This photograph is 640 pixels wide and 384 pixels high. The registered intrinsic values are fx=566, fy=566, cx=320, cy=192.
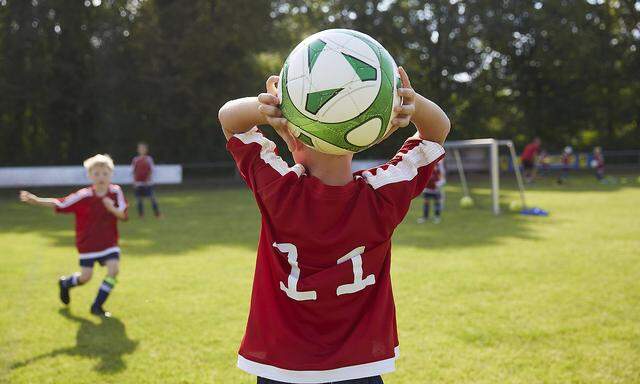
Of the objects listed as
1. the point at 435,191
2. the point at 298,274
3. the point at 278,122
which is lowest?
the point at 435,191

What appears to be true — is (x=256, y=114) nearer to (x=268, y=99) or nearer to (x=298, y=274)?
(x=268, y=99)

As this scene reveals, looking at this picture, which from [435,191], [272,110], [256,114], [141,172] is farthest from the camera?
[141,172]

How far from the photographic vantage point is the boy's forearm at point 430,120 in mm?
2328

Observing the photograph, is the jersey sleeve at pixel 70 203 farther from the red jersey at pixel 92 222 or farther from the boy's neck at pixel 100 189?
the boy's neck at pixel 100 189

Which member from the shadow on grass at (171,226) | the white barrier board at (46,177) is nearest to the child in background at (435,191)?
the shadow on grass at (171,226)

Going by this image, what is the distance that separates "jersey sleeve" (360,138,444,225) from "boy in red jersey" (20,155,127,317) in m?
5.19

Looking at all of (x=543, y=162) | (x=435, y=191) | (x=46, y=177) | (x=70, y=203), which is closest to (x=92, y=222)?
(x=70, y=203)

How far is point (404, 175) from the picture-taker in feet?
7.57

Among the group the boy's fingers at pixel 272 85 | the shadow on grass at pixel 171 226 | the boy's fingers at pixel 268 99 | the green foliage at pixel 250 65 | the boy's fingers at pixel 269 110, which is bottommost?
the shadow on grass at pixel 171 226

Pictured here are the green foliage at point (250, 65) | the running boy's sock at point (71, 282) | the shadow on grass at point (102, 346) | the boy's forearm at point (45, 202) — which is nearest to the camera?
the shadow on grass at point (102, 346)

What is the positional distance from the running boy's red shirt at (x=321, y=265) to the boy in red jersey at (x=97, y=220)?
196 inches

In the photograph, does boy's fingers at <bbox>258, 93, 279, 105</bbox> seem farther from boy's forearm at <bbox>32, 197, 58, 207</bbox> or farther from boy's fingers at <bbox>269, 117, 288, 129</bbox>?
boy's forearm at <bbox>32, 197, 58, 207</bbox>

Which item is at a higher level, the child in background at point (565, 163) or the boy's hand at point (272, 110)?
the boy's hand at point (272, 110)

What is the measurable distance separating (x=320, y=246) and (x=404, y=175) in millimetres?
457
